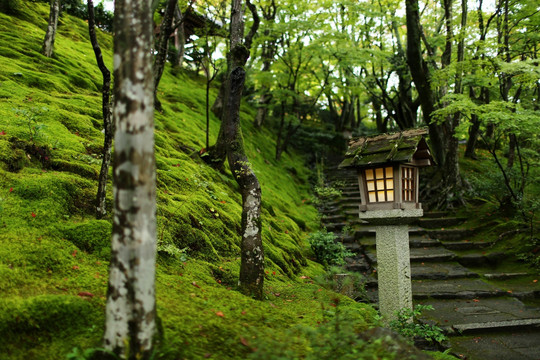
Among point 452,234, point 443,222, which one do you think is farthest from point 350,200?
point 452,234

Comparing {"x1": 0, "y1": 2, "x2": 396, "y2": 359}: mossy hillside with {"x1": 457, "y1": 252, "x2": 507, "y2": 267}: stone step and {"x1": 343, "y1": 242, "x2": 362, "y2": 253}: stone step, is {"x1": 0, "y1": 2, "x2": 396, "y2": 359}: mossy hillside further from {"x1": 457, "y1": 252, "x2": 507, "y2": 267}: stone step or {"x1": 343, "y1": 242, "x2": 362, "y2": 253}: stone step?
{"x1": 457, "y1": 252, "x2": 507, "y2": 267}: stone step

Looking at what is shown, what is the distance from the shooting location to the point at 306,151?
Result: 2028 centimetres

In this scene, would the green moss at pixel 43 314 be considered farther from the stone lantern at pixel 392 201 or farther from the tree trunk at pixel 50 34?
the tree trunk at pixel 50 34

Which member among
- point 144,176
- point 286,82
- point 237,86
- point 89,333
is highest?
point 286,82

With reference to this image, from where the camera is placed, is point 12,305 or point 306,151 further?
point 306,151

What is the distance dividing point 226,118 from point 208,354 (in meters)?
3.30

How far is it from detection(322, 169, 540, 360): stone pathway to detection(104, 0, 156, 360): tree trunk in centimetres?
489

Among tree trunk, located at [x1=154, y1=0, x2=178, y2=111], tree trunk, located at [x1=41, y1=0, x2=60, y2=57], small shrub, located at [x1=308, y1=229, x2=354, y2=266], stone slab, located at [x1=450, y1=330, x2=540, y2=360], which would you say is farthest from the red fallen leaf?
tree trunk, located at [x1=41, y1=0, x2=60, y2=57]

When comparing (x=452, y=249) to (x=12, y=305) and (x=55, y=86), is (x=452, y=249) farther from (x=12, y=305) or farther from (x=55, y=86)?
Answer: (x=55, y=86)

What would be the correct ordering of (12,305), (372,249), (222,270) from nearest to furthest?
(12,305), (222,270), (372,249)

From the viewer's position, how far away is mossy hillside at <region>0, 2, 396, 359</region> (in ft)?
8.80

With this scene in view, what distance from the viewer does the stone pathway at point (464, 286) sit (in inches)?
218

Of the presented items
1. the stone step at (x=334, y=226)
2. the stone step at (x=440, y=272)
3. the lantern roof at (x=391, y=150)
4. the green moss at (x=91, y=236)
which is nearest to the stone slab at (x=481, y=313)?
the stone step at (x=440, y=272)

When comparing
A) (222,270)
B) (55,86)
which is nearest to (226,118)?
(222,270)
